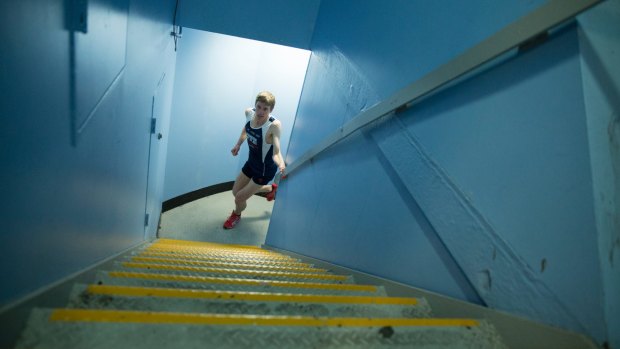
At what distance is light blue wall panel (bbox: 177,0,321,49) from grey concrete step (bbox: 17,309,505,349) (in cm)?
398

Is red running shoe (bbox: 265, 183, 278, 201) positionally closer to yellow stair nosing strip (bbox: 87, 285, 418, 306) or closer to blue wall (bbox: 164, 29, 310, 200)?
blue wall (bbox: 164, 29, 310, 200)

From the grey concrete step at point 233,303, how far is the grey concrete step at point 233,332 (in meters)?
0.21

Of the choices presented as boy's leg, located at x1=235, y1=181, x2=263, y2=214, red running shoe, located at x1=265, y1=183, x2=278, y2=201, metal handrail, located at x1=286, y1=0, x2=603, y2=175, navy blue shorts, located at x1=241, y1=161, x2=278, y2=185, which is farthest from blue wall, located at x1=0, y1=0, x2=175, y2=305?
red running shoe, located at x1=265, y1=183, x2=278, y2=201

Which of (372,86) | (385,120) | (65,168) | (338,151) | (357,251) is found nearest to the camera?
(65,168)

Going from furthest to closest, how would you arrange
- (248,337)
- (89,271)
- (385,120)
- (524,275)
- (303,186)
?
(303,186), (385,120), (89,271), (524,275), (248,337)

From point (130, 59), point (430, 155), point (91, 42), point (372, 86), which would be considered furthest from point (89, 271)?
point (372, 86)

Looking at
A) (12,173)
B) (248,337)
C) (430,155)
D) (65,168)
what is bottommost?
(248,337)

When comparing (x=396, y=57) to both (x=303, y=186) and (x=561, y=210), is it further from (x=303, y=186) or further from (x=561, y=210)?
(x=303, y=186)

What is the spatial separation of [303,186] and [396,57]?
205 cm

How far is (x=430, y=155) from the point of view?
1.50 meters

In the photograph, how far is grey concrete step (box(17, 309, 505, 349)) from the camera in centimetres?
75

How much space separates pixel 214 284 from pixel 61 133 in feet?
2.71

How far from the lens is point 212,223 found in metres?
5.47

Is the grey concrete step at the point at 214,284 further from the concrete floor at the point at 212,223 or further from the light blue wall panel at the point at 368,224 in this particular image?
the concrete floor at the point at 212,223
